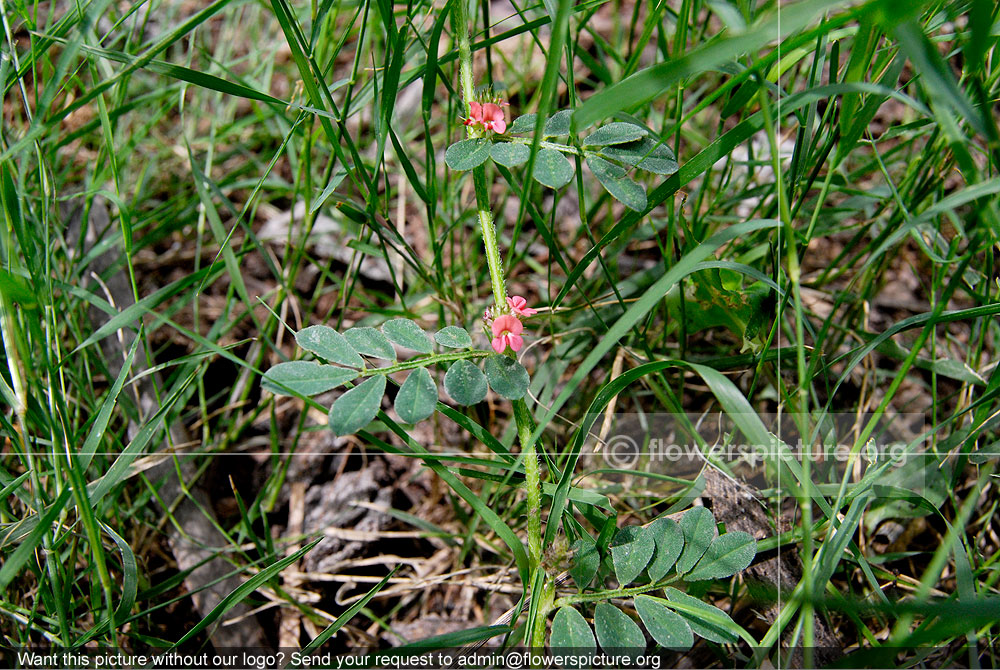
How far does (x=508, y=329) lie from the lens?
1.16 metres

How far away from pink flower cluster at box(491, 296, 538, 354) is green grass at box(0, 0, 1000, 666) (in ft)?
0.45

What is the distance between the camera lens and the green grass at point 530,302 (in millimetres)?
1113

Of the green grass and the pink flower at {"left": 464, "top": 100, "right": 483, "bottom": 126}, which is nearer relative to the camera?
the green grass

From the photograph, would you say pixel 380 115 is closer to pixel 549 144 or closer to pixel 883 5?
pixel 549 144

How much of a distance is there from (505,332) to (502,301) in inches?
2.8

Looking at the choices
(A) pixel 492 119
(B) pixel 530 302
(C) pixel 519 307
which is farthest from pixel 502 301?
(B) pixel 530 302

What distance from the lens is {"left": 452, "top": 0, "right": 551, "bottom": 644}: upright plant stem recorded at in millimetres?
1183

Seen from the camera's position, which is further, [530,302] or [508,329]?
[530,302]

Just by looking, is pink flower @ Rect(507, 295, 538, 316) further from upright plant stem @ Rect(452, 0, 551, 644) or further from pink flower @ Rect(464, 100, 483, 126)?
pink flower @ Rect(464, 100, 483, 126)

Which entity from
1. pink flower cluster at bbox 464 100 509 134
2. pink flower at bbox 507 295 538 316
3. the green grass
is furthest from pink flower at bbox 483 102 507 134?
pink flower at bbox 507 295 538 316

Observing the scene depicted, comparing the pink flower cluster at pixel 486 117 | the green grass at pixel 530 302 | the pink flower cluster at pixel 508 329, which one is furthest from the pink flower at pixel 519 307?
the pink flower cluster at pixel 486 117

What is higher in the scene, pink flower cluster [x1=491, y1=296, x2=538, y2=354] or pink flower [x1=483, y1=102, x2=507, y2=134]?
pink flower [x1=483, y1=102, x2=507, y2=134]

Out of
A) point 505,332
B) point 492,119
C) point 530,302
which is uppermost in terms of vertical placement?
point 492,119

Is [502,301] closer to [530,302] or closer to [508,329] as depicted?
[508,329]
